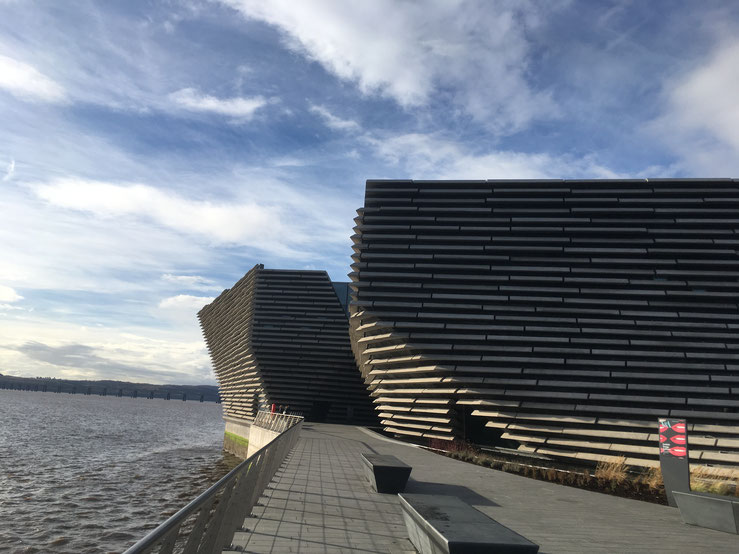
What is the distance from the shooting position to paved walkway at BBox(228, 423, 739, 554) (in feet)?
23.9

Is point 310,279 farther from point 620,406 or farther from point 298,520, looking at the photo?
point 298,520

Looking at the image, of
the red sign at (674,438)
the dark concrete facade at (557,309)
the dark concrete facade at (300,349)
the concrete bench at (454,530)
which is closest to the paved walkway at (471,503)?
the concrete bench at (454,530)

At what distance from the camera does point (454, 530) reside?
536 cm

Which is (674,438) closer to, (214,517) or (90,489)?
(214,517)

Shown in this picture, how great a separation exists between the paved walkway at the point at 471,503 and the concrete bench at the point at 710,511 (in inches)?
10.6

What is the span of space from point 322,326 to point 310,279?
4038mm

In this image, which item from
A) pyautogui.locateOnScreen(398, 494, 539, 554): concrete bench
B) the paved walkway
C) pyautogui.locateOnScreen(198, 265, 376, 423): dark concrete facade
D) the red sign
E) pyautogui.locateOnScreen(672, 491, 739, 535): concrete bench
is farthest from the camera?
pyautogui.locateOnScreen(198, 265, 376, 423): dark concrete facade

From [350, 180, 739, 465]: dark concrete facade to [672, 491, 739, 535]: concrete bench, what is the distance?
31.4 feet

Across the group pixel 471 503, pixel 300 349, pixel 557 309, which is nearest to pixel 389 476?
pixel 471 503

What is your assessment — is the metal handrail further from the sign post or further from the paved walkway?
the sign post

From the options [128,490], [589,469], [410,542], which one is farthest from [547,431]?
[128,490]

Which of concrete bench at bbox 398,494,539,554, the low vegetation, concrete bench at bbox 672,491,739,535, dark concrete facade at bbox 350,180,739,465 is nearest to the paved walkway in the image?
concrete bench at bbox 672,491,739,535

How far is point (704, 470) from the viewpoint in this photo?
1553 centimetres

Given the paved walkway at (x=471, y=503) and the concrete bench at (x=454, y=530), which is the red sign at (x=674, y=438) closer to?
the paved walkway at (x=471, y=503)
